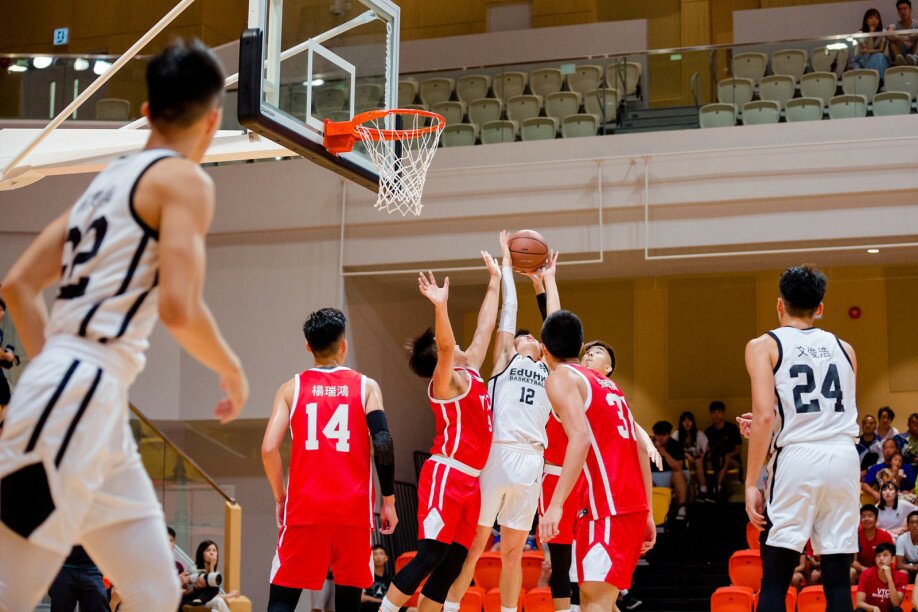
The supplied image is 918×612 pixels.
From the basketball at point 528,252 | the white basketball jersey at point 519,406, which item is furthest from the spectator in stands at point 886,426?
the white basketball jersey at point 519,406

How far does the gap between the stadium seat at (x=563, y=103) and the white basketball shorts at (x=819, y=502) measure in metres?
9.38

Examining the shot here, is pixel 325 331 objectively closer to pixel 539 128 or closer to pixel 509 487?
pixel 509 487

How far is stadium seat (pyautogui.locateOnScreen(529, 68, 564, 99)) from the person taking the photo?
14.0 m

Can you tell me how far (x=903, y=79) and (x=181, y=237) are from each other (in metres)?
12.1

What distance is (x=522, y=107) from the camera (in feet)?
46.6

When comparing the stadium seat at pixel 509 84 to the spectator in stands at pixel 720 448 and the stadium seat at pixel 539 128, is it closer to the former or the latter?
the stadium seat at pixel 539 128

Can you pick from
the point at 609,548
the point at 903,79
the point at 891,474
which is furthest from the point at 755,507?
the point at 903,79

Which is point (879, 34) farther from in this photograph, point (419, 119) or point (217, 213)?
point (217, 213)

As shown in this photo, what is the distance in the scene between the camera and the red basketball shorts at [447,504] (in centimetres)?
674

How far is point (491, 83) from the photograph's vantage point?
560 inches

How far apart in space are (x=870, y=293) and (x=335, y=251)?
8453 mm

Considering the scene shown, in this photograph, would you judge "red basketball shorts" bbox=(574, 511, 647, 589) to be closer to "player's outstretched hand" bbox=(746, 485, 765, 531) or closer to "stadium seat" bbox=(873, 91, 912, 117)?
"player's outstretched hand" bbox=(746, 485, 765, 531)

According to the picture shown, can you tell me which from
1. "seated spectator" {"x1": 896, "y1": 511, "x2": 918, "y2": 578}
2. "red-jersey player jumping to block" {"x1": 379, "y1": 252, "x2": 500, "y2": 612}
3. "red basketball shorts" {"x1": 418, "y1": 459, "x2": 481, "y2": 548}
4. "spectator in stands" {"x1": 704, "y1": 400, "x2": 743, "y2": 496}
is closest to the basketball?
"red-jersey player jumping to block" {"x1": 379, "y1": 252, "x2": 500, "y2": 612}

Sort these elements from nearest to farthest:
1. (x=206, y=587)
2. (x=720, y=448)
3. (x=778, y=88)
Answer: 1. (x=206, y=587)
2. (x=778, y=88)
3. (x=720, y=448)
